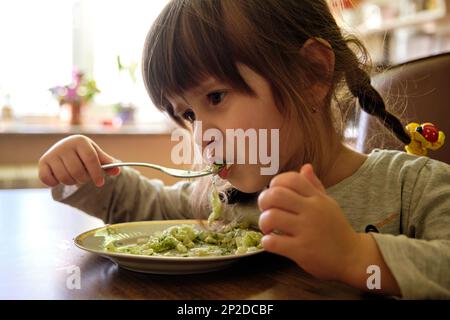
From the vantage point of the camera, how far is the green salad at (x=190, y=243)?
0.63 m

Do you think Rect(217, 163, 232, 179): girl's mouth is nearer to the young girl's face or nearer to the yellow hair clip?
the young girl's face

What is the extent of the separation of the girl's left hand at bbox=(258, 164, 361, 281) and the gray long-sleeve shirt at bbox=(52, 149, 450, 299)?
0.06 meters

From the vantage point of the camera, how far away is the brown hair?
73 centimetres

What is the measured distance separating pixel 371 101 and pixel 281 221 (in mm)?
488

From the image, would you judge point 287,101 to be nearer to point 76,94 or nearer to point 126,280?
point 126,280

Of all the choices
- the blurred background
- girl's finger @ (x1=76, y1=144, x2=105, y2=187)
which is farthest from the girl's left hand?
the blurred background

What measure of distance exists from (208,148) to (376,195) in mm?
291

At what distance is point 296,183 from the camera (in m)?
0.49

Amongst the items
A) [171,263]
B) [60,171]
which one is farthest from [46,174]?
[171,263]

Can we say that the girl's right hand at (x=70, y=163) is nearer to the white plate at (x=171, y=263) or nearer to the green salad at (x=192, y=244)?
the green salad at (x=192, y=244)

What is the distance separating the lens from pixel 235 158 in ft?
2.56
